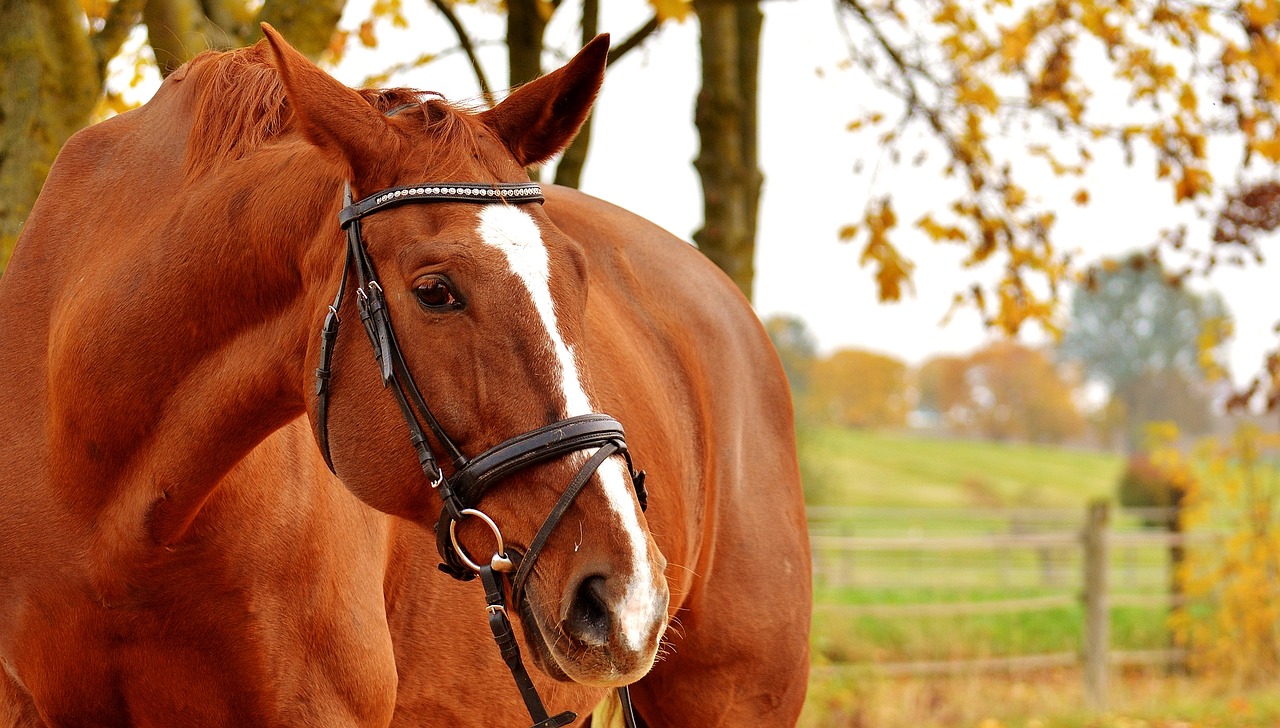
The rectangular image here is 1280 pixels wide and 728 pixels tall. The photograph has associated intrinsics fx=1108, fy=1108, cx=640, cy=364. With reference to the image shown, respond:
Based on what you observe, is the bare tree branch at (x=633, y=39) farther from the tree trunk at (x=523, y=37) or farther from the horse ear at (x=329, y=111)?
the horse ear at (x=329, y=111)

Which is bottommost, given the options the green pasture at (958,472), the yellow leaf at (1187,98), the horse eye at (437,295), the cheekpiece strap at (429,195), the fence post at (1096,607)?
the green pasture at (958,472)

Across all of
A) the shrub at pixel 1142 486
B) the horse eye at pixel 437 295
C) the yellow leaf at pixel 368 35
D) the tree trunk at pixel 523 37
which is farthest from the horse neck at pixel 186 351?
the shrub at pixel 1142 486

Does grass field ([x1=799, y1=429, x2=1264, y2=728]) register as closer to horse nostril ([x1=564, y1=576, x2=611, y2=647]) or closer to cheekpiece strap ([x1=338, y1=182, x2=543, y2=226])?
horse nostril ([x1=564, y1=576, x2=611, y2=647])

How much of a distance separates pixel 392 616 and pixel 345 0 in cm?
254

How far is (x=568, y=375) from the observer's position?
1855mm

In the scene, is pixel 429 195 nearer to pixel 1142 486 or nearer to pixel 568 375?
pixel 568 375

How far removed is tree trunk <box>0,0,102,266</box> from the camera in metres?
3.71

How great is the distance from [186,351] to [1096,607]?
28.8 ft

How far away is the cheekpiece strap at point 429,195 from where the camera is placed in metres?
1.96

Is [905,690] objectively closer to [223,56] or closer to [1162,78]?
[1162,78]

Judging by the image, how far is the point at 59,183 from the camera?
2.49m

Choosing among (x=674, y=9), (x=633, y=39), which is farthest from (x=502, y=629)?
(x=633, y=39)

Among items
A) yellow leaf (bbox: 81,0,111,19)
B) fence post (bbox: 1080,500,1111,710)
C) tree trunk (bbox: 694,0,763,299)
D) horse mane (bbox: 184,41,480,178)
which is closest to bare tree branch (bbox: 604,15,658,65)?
tree trunk (bbox: 694,0,763,299)

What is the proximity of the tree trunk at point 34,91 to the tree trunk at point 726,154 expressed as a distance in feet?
10.4
